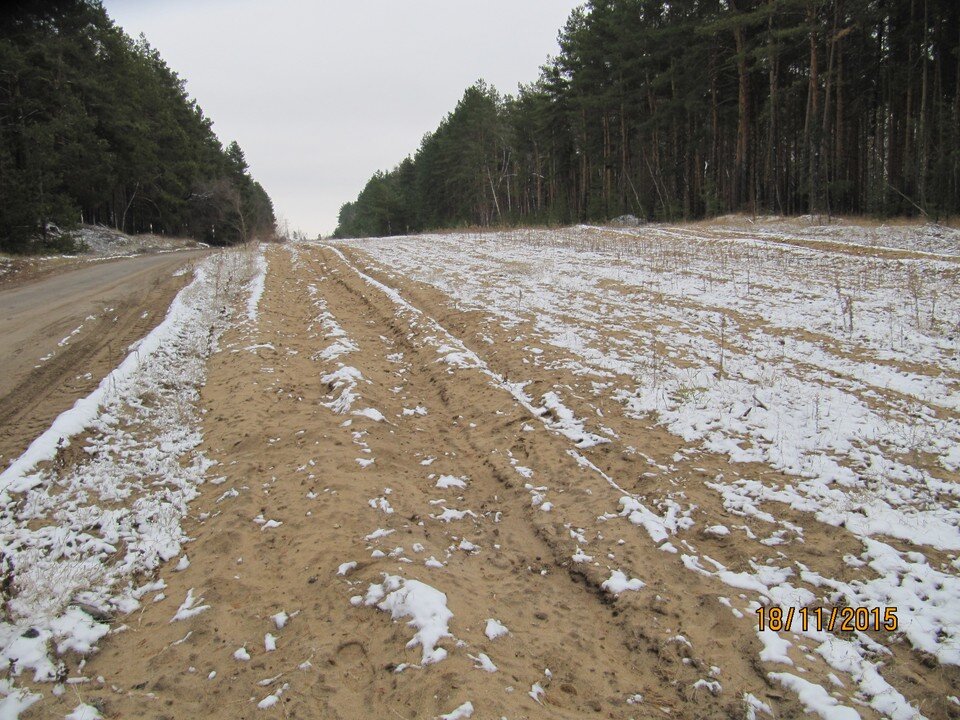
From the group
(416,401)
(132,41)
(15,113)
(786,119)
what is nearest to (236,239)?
(132,41)

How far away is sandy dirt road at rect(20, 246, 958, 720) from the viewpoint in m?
2.69

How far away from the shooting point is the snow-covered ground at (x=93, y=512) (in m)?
3.00

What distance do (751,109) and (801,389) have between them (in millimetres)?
34175

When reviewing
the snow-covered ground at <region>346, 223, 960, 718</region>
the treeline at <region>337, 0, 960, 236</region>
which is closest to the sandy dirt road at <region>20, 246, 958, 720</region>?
the snow-covered ground at <region>346, 223, 960, 718</region>

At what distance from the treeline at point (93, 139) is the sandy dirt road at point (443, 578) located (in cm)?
701

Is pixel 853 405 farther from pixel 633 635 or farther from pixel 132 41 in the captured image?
pixel 132 41

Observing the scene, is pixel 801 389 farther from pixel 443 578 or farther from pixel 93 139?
pixel 93 139

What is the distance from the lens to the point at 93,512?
4168 mm

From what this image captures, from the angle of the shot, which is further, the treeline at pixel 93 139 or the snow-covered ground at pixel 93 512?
the treeline at pixel 93 139
